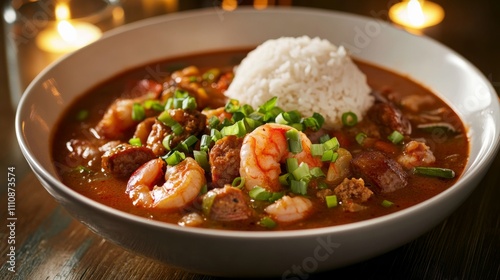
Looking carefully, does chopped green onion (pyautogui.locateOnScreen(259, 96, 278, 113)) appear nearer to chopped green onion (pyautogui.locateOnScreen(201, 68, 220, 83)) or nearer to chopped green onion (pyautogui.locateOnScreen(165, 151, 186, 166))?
chopped green onion (pyautogui.locateOnScreen(165, 151, 186, 166))

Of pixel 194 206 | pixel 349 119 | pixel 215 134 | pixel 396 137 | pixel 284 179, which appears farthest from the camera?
pixel 349 119

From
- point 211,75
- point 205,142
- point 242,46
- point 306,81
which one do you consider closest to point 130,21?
point 242,46

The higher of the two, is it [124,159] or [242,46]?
[124,159]

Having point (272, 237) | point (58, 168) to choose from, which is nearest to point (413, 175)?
point (272, 237)

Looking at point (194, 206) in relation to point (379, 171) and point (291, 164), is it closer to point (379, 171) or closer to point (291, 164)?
point (291, 164)

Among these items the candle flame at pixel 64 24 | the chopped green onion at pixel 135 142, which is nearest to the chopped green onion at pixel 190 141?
the chopped green onion at pixel 135 142

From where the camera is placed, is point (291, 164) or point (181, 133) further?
point (181, 133)

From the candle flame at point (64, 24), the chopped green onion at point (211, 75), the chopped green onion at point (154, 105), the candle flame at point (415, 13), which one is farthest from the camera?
the candle flame at point (415, 13)

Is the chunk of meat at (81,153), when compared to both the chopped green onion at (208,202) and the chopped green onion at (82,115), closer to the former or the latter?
the chopped green onion at (82,115)
